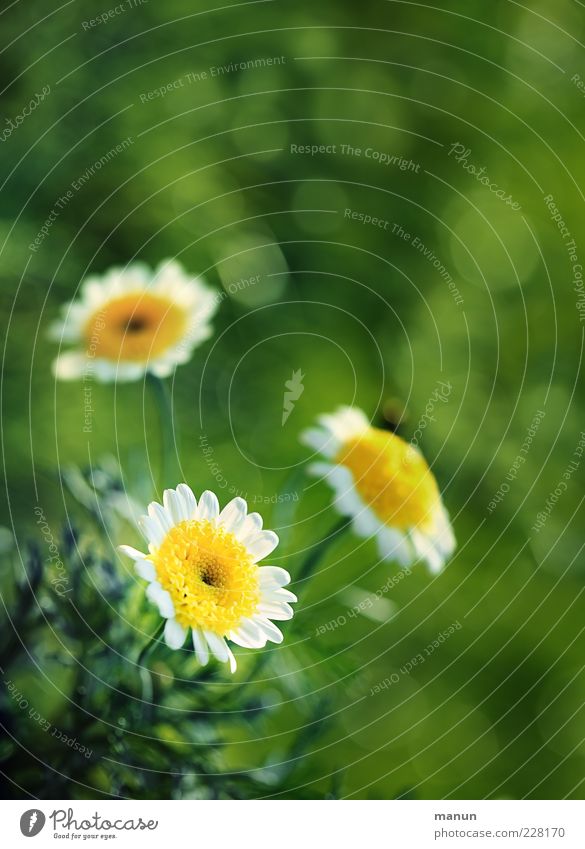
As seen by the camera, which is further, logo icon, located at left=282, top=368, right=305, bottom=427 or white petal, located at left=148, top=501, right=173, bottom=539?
logo icon, located at left=282, top=368, right=305, bottom=427

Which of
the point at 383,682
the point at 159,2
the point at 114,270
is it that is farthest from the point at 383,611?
the point at 159,2

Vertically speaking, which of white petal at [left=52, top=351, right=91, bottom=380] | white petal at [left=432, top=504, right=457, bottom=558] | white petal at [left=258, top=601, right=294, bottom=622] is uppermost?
white petal at [left=52, top=351, right=91, bottom=380]

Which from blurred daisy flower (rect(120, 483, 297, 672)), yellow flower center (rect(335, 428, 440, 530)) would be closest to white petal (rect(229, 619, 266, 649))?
blurred daisy flower (rect(120, 483, 297, 672))

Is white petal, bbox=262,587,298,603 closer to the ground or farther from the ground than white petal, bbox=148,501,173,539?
closer to the ground

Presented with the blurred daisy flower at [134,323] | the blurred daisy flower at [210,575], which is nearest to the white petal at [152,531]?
the blurred daisy flower at [210,575]

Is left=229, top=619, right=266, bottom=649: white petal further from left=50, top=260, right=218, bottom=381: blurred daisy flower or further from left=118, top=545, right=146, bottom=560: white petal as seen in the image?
left=50, top=260, right=218, bottom=381: blurred daisy flower
